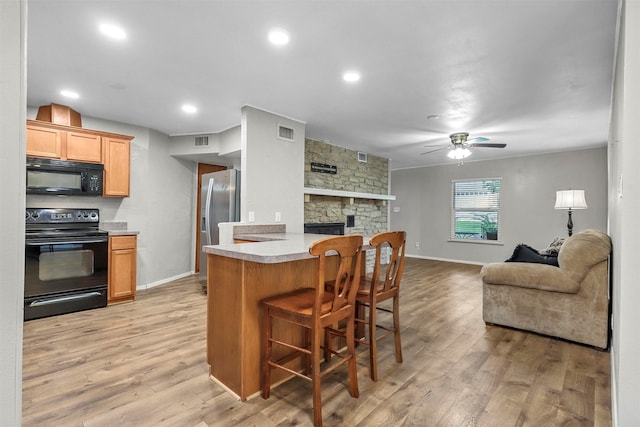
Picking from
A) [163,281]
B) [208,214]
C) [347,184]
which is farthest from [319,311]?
[347,184]

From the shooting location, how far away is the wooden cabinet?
Answer: 3.97 m

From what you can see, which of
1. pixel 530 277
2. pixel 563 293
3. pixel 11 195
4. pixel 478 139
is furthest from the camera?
pixel 478 139

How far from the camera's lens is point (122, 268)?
13.3ft

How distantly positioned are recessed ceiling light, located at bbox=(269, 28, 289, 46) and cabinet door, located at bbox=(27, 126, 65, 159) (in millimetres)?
3064

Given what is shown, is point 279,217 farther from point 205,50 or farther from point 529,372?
point 529,372

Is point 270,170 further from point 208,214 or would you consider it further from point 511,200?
point 511,200

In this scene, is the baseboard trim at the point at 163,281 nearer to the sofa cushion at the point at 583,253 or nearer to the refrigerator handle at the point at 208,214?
the refrigerator handle at the point at 208,214

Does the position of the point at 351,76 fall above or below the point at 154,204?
above

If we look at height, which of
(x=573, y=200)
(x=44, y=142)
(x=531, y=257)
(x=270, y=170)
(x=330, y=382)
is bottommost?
(x=330, y=382)

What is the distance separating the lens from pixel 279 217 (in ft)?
13.4

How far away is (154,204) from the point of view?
16.4 feet

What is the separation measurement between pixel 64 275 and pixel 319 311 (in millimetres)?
3356

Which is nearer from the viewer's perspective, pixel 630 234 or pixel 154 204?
pixel 630 234

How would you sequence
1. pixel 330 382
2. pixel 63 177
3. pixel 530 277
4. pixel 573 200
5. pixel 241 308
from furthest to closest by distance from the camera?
pixel 573 200 → pixel 63 177 → pixel 530 277 → pixel 330 382 → pixel 241 308
